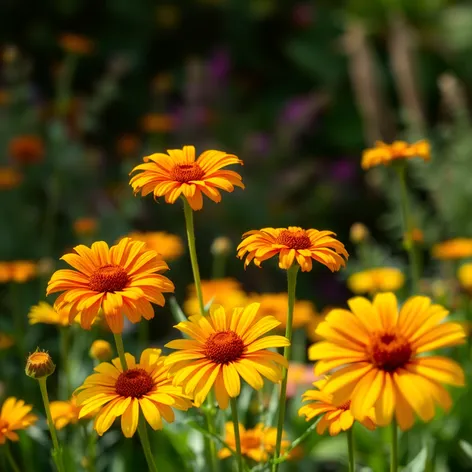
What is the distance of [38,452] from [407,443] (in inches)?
26.2

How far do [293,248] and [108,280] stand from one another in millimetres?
180

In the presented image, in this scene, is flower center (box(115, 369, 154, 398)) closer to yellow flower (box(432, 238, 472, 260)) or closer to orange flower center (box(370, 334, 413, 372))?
orange flower center (box(370, 334, 413, 372))

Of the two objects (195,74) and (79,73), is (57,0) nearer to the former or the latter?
(79,73)

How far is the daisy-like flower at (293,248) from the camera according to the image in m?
0.72

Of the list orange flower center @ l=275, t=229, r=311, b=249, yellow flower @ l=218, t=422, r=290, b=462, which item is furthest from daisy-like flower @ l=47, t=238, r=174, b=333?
yellow flower @ l=218, t=422, r=290, b=462

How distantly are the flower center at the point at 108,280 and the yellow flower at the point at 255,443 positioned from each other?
283 millimetres

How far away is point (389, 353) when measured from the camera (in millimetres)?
609

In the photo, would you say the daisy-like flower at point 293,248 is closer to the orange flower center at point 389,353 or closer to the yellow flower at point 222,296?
the orange flower center at point 389,353

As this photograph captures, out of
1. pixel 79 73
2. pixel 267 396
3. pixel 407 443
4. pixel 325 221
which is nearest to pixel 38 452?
pixel 267 396

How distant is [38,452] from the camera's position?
1411mm

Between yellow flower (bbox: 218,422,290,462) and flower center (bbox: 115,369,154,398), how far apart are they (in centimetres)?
22

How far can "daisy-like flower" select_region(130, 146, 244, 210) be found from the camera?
2.47ft

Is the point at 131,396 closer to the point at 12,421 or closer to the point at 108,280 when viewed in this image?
the point at 108,280

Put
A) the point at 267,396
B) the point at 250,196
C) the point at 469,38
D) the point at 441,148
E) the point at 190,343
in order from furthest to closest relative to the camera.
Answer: the point at 469,38 < the point at 441,148 < the point at 250,196 < the point at 267,396 < the point at 190,343
